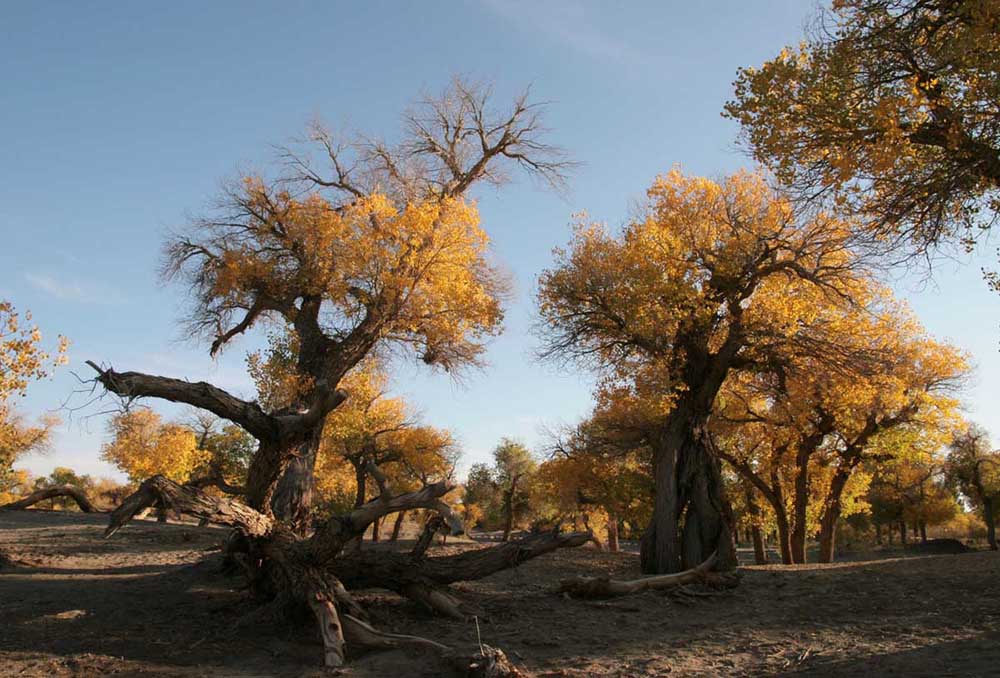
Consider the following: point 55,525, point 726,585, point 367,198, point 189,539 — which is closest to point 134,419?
point 55,525

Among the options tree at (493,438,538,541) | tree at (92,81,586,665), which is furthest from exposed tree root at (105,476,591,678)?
tree at (493,438,538,541)

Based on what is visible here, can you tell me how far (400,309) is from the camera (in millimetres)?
15352

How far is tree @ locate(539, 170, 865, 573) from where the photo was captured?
48.8 ft

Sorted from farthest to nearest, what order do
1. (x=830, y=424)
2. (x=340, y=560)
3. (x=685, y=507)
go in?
(x=830, y=424) < (x=685, y=507) < (x=340, y=560)

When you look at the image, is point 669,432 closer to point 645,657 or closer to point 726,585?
point 726,585

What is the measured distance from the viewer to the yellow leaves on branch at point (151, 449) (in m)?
33.9

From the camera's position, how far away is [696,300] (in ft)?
48.9

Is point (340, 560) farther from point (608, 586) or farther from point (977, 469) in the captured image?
point (977, 469)

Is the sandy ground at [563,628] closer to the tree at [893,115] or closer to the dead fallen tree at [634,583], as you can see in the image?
the dead fallen tree at [634,583]

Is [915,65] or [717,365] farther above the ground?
[915,65]

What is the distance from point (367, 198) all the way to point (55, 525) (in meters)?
15.2

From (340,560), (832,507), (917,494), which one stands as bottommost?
(340,560)

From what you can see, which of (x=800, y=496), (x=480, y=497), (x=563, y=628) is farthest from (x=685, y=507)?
(x=480, y=497)

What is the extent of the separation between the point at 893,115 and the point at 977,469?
38209 mm
